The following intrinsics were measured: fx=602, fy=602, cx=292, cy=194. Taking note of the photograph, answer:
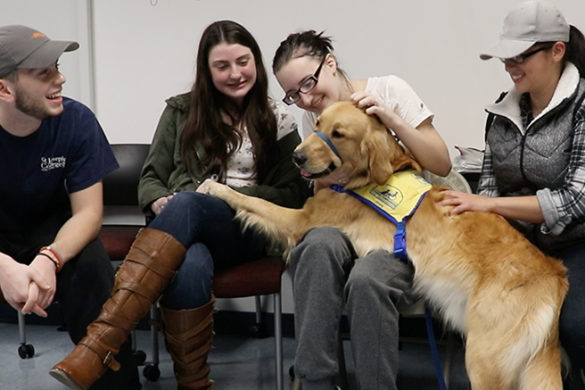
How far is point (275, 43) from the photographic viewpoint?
303cm

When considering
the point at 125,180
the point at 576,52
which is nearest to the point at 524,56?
the point at 576,52

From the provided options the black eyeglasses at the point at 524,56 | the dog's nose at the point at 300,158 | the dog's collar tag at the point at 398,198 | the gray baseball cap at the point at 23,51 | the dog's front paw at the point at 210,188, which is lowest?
the dog's front paw at the point at 210,188

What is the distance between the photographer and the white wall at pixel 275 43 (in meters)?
2.81

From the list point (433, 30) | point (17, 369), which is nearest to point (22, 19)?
point (17, 369)

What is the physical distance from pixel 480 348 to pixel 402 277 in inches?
12.2

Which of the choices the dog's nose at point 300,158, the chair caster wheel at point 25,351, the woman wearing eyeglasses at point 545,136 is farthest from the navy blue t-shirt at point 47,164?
the woman wearing eyeglasses at point 545,136

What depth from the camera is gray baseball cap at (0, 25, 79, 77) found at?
6.11 ft

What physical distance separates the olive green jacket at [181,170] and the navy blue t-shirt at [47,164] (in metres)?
0.27

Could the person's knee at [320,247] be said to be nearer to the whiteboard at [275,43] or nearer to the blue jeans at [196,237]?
the blue jeans at [196,237]

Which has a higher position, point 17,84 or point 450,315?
point 17,84

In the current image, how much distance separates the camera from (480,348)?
1.72 metres

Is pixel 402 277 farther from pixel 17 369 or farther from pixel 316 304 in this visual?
pixel 17 369

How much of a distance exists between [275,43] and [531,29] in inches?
57.5

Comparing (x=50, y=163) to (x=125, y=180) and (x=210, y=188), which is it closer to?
(x=210, y=188)
